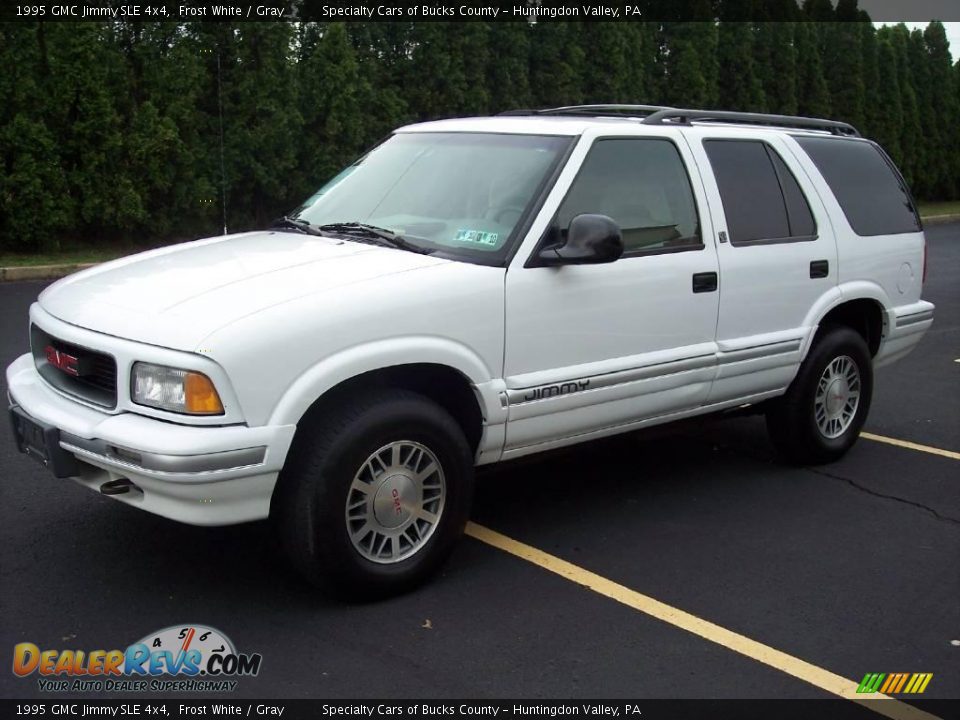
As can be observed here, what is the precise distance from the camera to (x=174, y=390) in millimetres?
3711

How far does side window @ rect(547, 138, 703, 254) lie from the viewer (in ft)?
15.8

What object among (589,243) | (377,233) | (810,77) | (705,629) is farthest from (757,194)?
(810,77)

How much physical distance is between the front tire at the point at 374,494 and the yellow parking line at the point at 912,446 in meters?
3.60

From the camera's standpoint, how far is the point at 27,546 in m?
4.61

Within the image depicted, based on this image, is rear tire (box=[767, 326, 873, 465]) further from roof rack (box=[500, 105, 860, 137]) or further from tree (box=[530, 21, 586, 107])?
tree (box=[530, 21, 586, 107])

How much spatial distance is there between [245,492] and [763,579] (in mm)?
2280

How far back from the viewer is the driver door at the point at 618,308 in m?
4.52

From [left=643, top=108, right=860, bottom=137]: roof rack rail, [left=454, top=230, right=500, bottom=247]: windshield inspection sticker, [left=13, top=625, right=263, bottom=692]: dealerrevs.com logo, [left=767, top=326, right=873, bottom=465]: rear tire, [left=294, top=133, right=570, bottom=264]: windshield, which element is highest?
[left=643, top=108, right=860, bottom=137]: roof rack rail

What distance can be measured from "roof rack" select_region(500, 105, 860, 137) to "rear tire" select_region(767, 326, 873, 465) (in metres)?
1.27

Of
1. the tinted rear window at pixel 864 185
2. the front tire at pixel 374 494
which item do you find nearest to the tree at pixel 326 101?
the tinted rear window at pixel 864 185

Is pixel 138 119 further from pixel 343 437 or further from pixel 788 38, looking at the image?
pixel 788 38

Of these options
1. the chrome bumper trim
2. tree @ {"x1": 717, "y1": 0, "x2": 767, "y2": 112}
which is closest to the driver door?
the chrome bumper trim

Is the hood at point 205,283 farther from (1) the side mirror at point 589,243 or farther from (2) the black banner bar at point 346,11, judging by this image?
(2) the black banner bar at point 346,11

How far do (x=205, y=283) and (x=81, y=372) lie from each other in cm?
58
